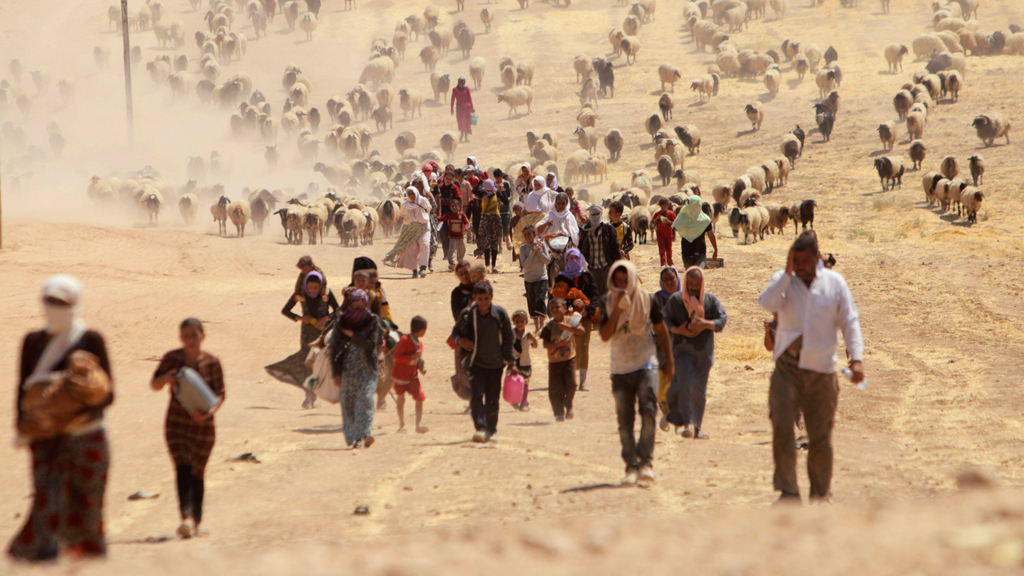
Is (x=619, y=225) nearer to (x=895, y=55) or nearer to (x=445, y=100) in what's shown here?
(x=895, y=55)

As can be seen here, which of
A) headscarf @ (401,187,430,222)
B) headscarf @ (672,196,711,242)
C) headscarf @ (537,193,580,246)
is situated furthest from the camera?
headscarf @ (401,187,430,222)

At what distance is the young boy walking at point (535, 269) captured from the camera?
11.7m

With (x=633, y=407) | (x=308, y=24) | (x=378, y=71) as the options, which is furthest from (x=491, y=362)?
(x=308, y=24)

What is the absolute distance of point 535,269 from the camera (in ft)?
38.8

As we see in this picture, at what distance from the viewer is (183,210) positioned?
27.1 metres

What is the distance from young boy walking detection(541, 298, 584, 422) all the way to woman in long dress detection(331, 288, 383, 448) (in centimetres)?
159

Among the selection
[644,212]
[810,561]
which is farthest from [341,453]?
[644,212]

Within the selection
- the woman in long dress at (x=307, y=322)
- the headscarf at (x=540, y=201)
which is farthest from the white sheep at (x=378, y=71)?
the woman in long dress at (x=307, y=322)

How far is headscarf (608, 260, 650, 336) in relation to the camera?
629 cm

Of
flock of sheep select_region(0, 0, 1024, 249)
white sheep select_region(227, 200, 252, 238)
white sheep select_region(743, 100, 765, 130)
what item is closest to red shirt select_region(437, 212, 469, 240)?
flock of sheep select_region(0, 0, 1024, 249)

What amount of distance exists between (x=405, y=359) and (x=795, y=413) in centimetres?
361

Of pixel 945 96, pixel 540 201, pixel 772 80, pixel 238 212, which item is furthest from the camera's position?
pixel 772 80

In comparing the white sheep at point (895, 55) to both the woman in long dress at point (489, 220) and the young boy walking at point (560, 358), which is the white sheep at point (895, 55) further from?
the young boy walking at point (560, 358)

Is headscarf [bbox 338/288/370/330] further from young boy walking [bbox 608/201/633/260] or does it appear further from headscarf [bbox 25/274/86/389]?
young boy walking [bbox 608/201/633/260]
